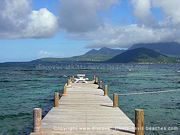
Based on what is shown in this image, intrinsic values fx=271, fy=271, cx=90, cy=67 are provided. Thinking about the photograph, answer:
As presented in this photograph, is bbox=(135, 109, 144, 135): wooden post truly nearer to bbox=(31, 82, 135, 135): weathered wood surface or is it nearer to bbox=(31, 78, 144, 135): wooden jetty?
bbox=(31, 78, 144, 135): wooden jetty

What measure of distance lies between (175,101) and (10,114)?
52.3 feet

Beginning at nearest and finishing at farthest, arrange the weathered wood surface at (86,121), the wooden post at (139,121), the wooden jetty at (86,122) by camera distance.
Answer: the wooden post at (139,121)
the wooden jetty at (86,122)
the weathered wood surface at (86,121)

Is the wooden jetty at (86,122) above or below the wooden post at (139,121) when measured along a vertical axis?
below

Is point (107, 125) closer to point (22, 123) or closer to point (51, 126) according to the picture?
point (51, 126)

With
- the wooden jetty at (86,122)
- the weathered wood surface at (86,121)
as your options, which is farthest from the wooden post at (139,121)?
the weathered wood surface at (86,121)

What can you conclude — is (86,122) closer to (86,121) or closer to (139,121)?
(86,121)

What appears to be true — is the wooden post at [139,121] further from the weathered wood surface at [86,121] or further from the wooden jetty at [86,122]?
the weathered wood surface at [86,121]

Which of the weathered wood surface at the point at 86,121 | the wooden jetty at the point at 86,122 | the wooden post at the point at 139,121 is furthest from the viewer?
the weathered wood surface at the point at 86,121

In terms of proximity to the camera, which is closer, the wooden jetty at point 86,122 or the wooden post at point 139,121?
the wooden post at point 139,121

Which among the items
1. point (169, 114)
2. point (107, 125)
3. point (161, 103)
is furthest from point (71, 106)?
point (161, 103)

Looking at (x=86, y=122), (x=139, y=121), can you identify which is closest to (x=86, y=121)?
(x=86, y=122)

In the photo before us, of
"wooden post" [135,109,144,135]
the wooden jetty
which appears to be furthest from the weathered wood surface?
"wooden post" [135,109,144,135]

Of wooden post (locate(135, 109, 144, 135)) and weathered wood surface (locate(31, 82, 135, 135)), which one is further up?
wooden post (locate(135, 109, 144, 135))

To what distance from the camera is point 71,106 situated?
17.8 metres
